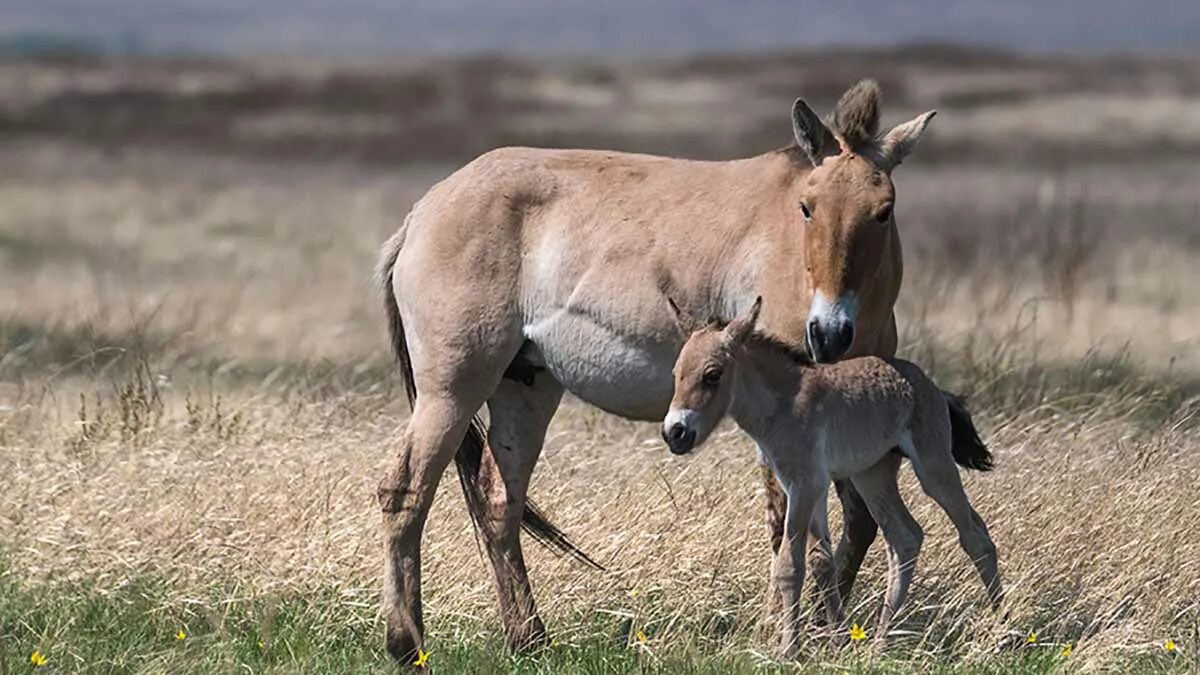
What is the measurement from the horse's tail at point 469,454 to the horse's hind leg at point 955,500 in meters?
1.68

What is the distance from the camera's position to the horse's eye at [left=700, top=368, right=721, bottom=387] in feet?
24.9

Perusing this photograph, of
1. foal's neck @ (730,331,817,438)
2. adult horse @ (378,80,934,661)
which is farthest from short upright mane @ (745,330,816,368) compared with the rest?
adult horse @ (378,80,934,661)

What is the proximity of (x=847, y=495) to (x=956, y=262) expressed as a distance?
13.9 meters

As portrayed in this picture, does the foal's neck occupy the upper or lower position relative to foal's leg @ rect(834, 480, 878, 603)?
upper

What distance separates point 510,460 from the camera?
901 centimetres

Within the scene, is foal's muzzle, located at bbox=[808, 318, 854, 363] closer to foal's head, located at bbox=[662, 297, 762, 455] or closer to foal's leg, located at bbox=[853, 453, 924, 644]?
foal's head, located at bbox=[662, 297, 762, 455]

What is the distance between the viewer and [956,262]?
22.1 metres

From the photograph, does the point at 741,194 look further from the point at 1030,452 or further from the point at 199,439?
the point at 199,439

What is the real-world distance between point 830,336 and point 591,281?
1.23 meters

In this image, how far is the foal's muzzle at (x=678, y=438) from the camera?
7.36 metres

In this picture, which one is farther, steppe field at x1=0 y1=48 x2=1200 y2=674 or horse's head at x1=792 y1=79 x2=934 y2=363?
steppe field at x1=0 y1=48 x2=1200 y2=674

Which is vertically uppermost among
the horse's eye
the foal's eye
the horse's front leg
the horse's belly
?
the foal's eye

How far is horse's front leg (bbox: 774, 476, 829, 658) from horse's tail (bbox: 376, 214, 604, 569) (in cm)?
135

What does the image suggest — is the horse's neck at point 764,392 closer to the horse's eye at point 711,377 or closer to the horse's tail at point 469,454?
the horse's eye at point 711,377
